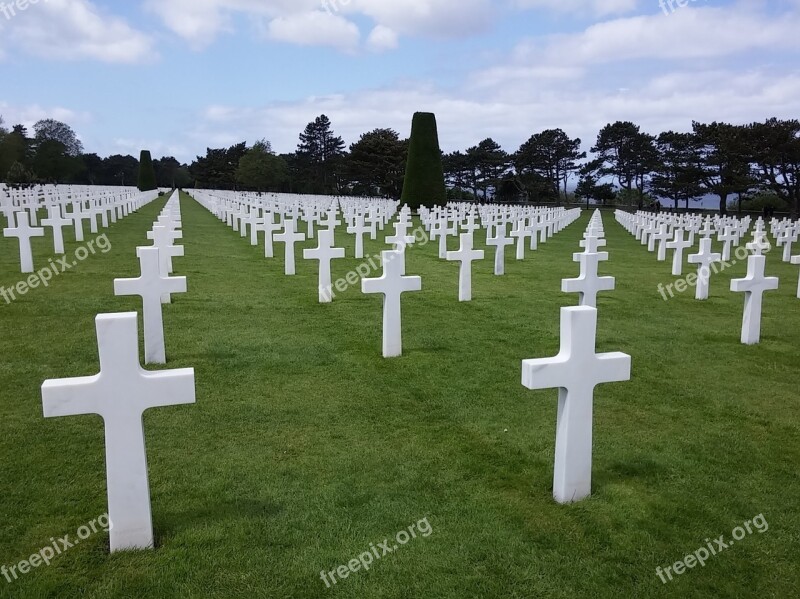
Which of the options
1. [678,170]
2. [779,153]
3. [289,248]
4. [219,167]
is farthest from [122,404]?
[219,167]

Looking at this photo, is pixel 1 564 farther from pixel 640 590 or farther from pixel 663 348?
pixel 663 348

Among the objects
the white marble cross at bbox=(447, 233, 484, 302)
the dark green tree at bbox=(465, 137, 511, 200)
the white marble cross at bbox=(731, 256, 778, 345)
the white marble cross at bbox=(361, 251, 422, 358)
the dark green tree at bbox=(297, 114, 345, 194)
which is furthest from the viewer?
the dark green tree at bbox=(297, 114, 345, 194)

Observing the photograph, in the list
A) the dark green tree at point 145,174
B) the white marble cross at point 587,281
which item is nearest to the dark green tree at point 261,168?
the dark green tree at point 145,174

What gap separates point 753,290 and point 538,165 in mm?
53281

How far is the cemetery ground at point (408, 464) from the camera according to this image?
9.10 feet

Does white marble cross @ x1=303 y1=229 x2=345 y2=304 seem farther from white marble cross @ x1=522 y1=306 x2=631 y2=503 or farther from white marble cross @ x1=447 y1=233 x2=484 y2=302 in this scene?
white marble cross @ x1=522 y1=306 x2=631 y2=503

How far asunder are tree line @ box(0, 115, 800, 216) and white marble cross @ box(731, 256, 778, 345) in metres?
34.1

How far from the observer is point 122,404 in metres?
2.80

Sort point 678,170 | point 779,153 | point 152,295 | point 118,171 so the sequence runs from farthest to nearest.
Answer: point 118,171 < point 678,170 < point 779,153 < point 152,295

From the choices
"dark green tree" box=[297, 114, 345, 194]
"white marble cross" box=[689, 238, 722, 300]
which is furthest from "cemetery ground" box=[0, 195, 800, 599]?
"dark green tree" box=[297, 114, 345, 194]

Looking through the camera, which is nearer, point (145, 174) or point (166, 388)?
point (166, 388)

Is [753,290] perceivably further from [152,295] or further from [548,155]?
[548,155]

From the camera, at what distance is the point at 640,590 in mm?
2674

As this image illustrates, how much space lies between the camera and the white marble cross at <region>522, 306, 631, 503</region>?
3.22m
